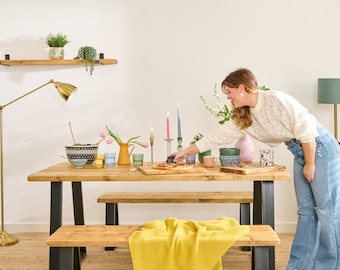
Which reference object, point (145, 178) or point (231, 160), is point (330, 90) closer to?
point (231, 160)

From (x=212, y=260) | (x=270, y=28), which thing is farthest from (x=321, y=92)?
(x=212, y=260)

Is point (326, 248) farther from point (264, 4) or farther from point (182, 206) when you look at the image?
point (264, 4)

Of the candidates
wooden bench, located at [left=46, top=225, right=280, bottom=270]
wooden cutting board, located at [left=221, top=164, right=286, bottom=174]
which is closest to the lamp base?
wooden bench, located at [left=46, top=225, right=280, bottom=270]

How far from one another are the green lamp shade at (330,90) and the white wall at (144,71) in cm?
32

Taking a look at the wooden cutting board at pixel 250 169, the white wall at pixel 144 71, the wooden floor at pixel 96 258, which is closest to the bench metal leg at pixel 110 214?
the wooden floor at pixel 96 258

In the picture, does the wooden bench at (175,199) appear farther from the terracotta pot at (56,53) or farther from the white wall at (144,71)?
the terracotta pot at (56,53)

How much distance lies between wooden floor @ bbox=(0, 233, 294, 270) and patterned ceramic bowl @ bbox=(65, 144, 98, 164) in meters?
0.76

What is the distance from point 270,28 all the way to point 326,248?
2.05 m

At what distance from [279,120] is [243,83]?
0.29 meters

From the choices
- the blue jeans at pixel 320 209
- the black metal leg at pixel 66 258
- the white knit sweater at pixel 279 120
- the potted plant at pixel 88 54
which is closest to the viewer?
the black metal leg at pixel 66 258

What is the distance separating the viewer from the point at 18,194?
195 inches

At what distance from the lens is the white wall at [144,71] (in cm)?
480

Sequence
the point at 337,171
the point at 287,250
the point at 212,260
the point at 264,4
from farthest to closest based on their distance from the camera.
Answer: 1. the point at 264,4
2. the point at 287,250
3. the point at 337,171
4. the point at 212,260

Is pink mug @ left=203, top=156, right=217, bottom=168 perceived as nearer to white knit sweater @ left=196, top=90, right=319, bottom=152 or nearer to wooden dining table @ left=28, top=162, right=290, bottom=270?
wooden dining table @ left=28, top=162, right=290, bottom=270
